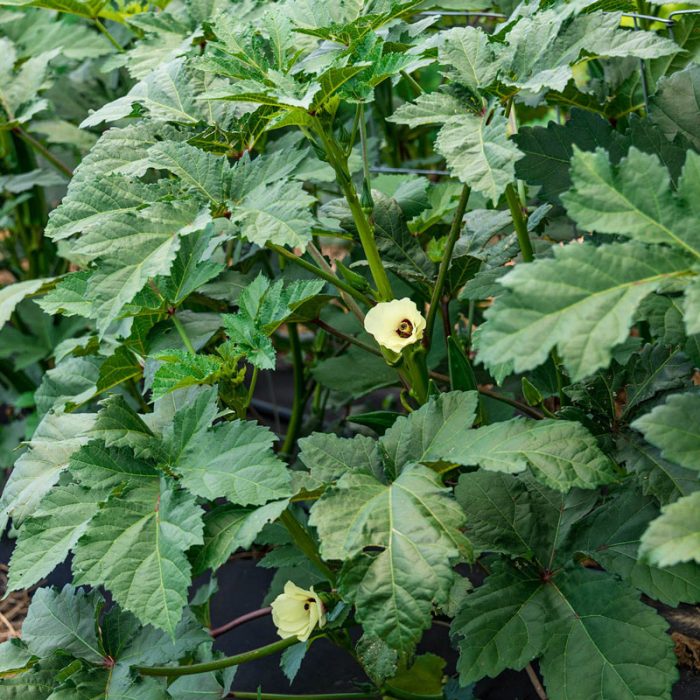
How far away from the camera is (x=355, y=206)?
124cm

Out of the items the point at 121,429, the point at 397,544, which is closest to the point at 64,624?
the point at 121,429

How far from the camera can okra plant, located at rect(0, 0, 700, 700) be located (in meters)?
0.93

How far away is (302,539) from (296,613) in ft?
0.33

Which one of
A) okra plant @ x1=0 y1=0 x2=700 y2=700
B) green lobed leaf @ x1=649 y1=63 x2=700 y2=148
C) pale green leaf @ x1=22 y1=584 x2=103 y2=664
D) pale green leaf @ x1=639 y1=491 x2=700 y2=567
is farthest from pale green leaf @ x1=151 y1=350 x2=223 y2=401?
green lobed leaf @ x1=649 y1=63 x2=700 y2=148

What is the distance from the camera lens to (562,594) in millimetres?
1188

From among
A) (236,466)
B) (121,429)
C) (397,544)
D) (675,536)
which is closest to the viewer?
(675,536)

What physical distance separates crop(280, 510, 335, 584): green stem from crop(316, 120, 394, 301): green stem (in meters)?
0.34

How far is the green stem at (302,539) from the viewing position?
1255 millimetres

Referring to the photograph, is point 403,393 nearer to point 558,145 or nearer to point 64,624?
point 558,145

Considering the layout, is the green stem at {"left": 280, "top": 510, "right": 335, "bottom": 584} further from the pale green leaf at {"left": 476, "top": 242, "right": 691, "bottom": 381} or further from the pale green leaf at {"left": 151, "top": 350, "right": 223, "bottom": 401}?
the pale green leaf at {"left": 476, "top": 242, "right": 691, "bottom": 381}

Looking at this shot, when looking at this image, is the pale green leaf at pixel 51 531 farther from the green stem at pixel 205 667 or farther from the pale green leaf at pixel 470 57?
the pale green leaf at pixel 470 57

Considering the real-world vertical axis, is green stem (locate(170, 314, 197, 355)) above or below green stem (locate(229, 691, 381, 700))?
above

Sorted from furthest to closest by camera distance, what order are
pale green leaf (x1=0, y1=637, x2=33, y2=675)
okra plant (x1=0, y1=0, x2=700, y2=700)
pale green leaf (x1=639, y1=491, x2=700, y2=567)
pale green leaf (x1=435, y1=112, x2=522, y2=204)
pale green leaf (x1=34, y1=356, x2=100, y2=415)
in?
pale green leaf (x1=34, y1=356, x2=100, y2=415) < pale green leaf (x1=0, y1=637, x2=33, y2=675) < pale green leaf (x1=435, y1=112, x2=522, y2=204) < okra plant (x1=0, y1=0, x2=700, y2=700) < pale green leaf (x1=639, y1=491, x2=700, y2=567)

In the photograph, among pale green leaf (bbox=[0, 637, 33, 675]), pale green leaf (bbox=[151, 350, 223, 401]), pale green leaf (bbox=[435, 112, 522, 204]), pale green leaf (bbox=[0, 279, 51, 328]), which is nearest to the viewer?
pale green leaf (bbox=[435, 112, 522, 204])
